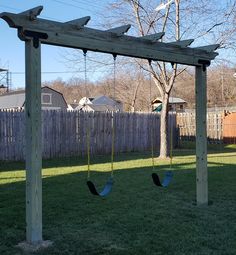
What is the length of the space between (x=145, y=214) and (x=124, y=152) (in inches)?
467

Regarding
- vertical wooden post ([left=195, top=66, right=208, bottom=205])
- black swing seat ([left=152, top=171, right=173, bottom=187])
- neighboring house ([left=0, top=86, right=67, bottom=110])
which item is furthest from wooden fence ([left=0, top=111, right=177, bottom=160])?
neighboring house ([left=0, top=86, right=67, bottom=110])

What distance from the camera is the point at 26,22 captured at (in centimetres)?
487

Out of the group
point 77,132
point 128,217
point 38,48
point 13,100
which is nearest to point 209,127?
point 77,132

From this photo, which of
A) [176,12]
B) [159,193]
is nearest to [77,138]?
[176,12]

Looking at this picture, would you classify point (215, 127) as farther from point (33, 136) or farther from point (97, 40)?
point (33, 136)

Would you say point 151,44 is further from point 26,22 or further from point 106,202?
point 106,202

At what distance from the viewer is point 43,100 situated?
159 feet

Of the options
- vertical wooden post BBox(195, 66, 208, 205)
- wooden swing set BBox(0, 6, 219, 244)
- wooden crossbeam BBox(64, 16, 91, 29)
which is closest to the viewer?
wooden swing set BBox(0, 6, 219, 244)

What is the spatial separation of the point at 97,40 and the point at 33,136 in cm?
156

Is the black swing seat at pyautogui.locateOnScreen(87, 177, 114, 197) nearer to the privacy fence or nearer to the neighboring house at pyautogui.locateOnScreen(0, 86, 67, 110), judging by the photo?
the privacy fence

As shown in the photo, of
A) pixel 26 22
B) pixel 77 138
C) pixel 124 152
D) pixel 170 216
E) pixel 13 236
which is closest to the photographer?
pixel 26 22

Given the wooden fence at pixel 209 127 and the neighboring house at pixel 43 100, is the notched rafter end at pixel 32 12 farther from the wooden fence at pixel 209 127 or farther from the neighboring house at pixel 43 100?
the neighboring house at pixel 43 100

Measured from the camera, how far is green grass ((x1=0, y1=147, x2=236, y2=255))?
485 cm

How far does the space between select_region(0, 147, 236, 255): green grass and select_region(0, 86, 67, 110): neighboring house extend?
Answer: 3429cm
